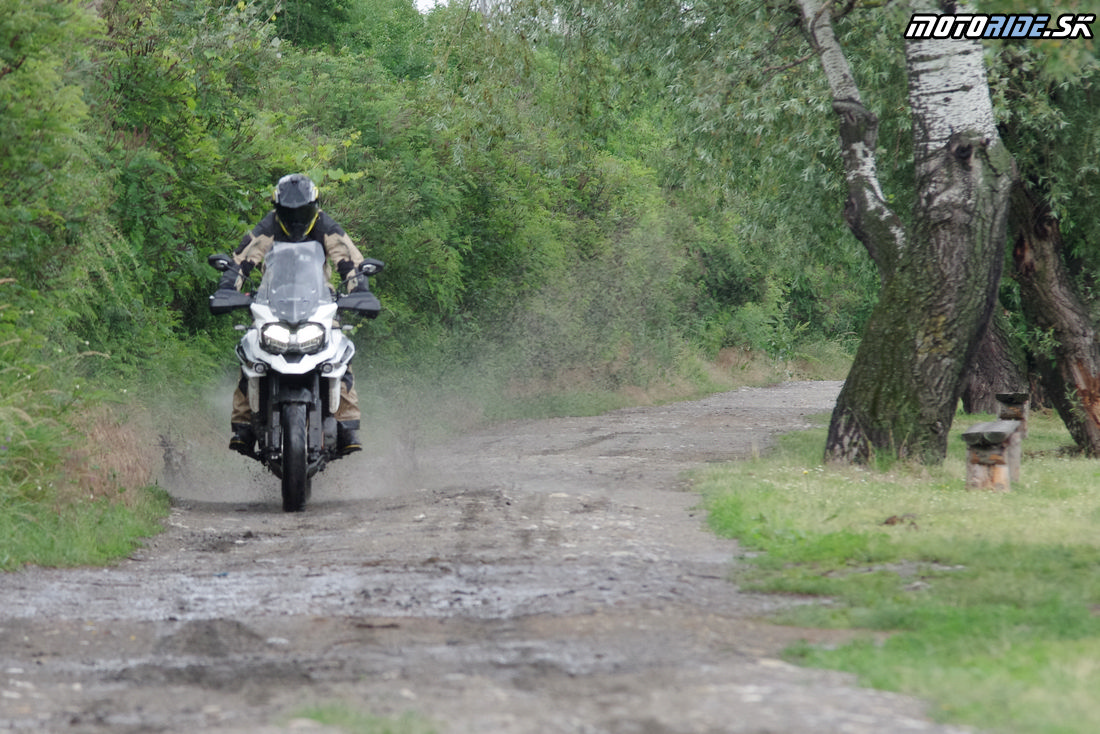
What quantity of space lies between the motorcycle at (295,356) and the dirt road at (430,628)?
49cm

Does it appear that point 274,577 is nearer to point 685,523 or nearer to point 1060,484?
point 685,523

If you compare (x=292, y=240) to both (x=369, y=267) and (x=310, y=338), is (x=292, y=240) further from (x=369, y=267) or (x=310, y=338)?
(x=310, y=338)

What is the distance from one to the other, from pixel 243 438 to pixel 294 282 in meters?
1.35

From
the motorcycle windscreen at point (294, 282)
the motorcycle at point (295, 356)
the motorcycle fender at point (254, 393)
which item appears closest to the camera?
the motorcycle at point (295, 356)

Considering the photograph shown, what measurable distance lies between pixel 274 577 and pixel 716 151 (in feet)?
40.1

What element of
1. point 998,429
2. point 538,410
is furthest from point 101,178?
point 538,410

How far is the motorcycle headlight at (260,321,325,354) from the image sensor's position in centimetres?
1011

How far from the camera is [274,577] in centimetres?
734

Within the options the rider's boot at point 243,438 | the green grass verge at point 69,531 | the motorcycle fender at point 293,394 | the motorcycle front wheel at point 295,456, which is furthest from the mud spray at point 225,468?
the green grass verge at point 69,531

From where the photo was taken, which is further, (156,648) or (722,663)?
(156,648)

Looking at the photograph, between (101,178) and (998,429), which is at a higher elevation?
(101,178)

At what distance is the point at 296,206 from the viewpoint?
1066cm

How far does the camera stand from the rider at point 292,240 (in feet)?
35.1

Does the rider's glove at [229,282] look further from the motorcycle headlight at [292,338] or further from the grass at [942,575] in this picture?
the grass at [942,575]
